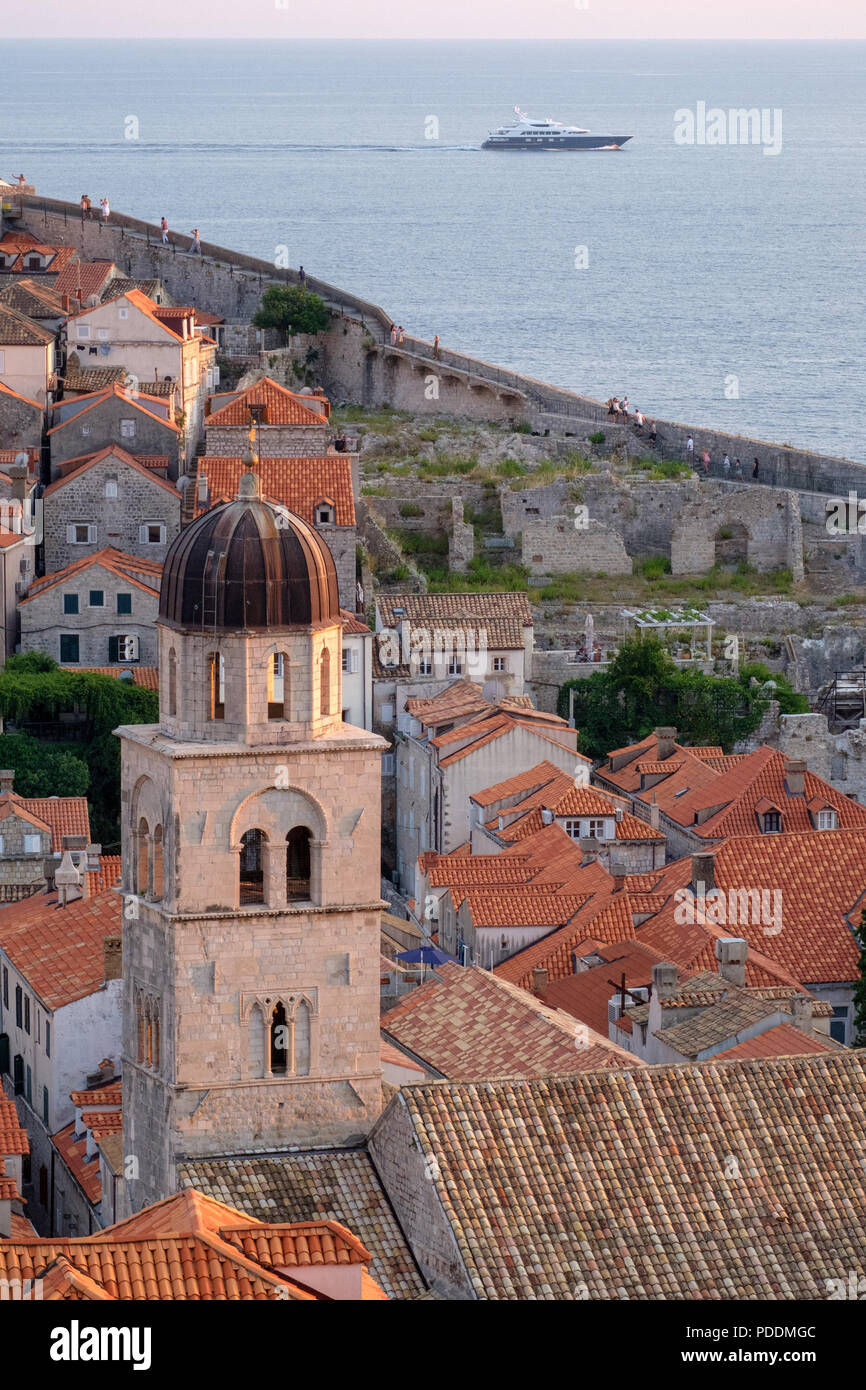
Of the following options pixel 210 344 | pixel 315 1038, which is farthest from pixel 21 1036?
pixel 210 344

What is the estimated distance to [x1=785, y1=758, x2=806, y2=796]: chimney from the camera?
2232 inches

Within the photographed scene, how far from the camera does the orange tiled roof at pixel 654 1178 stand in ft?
89.4

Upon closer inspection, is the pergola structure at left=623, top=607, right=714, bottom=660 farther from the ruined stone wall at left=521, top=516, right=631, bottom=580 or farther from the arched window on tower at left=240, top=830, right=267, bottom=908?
the arched window on tower at left=240, top=830, right=267, bottom=908

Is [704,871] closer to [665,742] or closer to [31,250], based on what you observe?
[665,742]

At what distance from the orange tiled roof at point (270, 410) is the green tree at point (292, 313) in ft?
47.6

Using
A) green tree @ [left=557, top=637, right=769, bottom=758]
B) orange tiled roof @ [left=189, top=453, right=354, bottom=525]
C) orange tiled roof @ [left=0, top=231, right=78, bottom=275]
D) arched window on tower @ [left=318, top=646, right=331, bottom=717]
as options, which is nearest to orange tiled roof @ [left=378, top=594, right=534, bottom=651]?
green tree @ [left=557, top=637, right=769, bottom=758]

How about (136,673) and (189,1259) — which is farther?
(136,673)

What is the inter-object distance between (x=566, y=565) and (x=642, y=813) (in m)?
16.7

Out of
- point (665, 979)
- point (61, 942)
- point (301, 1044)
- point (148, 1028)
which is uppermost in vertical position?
point (148, 1028)

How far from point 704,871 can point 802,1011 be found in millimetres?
13465

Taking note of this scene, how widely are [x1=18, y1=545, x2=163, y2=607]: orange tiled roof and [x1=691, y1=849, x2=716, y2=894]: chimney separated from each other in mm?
16518

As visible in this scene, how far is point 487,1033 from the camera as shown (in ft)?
113

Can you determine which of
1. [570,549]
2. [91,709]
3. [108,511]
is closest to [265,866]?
[91,709]

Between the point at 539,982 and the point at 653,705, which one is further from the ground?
the point at 653,705
